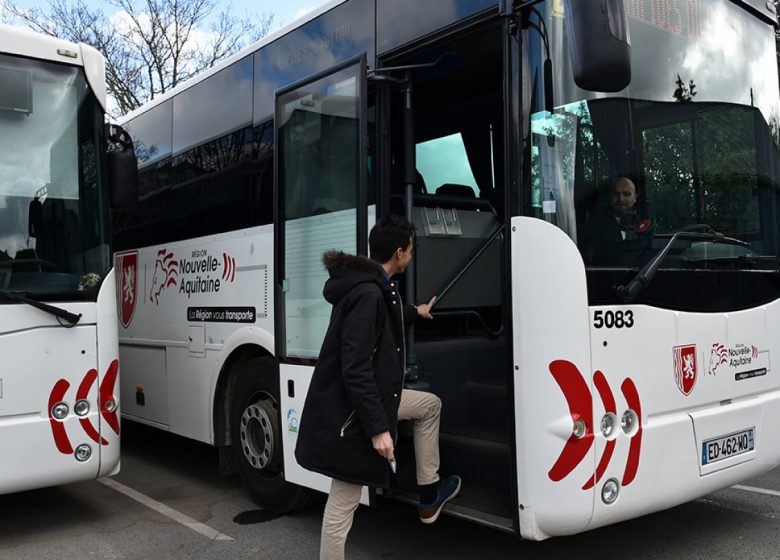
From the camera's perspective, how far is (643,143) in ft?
12.7

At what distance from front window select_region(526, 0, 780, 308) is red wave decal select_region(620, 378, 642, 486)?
0.51 meters

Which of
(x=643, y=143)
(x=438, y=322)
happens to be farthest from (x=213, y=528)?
(x=643, y=143)

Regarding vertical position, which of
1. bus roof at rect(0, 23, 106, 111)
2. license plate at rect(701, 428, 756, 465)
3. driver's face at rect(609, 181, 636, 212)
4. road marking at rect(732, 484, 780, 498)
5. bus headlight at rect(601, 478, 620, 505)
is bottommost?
road marking at rect(732, 484, 780, 498)

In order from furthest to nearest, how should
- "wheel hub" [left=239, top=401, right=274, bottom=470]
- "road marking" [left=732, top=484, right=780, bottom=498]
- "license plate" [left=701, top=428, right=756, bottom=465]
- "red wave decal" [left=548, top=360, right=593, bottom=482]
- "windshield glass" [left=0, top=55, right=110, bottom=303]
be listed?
"road marking" [left=732, top=484, right=780, bottom=498]
"wheel hub" [left=239, top=401, right=274, bottom=470]
"windshield glass" [left=0, top=55, right=110, bottom=303]
"license plate" [left=701, top=428, right=756, bottom=465]
"red wave decal" [left=548, top=360, right=593, bottom=482]

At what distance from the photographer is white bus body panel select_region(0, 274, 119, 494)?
4691 mm

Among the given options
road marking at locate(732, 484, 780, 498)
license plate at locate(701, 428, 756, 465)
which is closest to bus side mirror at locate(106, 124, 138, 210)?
license plate at locate(701, 428, 756, 465)

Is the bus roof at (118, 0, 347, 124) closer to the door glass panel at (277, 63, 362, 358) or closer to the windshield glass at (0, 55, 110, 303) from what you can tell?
the door glass panel at (277, 63, 362, 358)

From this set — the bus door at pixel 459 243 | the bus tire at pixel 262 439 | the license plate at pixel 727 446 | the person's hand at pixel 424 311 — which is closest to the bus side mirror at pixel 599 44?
the bus door at pixel 459 243

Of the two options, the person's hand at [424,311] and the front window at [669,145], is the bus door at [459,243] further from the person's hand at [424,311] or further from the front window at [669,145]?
the front window at [669,145]

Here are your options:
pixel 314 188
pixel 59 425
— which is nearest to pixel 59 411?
pixel 59 425

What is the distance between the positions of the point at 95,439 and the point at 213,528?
979 mm

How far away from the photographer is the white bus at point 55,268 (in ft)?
15.6

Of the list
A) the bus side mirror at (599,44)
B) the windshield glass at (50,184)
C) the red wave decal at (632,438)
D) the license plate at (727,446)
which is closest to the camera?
the bus side mirror at (599,44)

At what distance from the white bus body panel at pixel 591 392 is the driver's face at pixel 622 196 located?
0.41 meters
